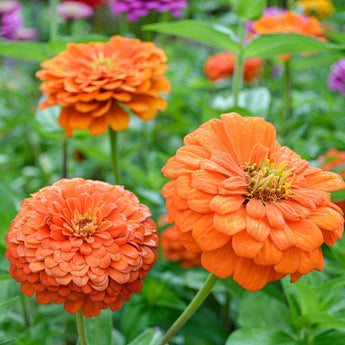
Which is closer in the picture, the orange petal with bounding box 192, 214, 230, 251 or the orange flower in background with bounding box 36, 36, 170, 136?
the orange petal with bounding box 192, 214, 230, 251

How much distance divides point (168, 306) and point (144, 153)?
599 millimetres

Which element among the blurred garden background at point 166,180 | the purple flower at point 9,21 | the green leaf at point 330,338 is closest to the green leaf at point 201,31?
the blurred garden background at point 166,180

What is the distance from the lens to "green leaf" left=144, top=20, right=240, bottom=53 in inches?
25.4

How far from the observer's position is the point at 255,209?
383 millimetres

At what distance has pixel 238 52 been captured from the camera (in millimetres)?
736

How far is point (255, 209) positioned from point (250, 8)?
41cm

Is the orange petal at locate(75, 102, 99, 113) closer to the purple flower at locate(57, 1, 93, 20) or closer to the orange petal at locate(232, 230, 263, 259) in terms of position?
the orange petal at locate(232, 230, 263, 259)

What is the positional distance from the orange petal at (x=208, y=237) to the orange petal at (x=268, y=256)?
0.03 metres

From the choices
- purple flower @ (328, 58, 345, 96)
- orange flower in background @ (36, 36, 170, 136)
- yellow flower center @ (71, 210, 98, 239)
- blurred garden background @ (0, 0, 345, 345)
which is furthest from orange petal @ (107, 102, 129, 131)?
purple flower @ (328, 58, 345, 96)

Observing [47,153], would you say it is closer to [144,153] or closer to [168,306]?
[144,153]

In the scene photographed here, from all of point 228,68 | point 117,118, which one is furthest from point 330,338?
point 228,68

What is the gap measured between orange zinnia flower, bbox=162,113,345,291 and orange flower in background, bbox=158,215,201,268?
1.35ft

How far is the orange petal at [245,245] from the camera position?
1.16ft

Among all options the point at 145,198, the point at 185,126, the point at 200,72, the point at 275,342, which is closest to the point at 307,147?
the point at 185,126
